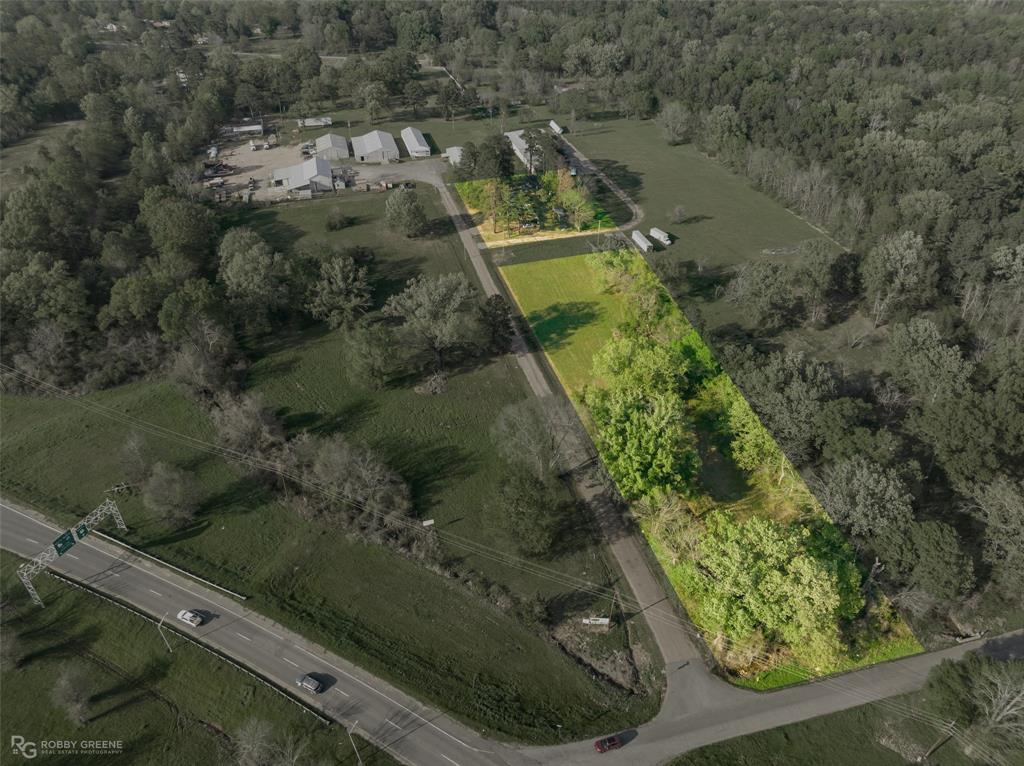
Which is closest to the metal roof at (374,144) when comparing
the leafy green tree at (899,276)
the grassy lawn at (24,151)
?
the grassy lawn at (24,151)

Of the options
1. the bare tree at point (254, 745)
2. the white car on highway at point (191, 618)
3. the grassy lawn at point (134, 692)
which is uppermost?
the bare tree at point (254, 745)

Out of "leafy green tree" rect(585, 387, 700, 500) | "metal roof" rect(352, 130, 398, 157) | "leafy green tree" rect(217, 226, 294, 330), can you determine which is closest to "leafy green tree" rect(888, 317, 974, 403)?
"leafy green tree" rect(585, 387, 700, 500)

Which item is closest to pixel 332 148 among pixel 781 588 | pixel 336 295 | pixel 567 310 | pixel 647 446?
pixel 336 295

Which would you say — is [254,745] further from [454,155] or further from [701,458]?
[454,155]

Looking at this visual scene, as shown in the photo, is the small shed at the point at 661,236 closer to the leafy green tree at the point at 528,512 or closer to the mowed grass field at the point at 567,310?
the mowed grass field at the point at 567,310

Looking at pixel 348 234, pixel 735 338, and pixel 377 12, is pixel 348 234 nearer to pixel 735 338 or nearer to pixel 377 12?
pixel 735 338

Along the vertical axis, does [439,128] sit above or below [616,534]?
above

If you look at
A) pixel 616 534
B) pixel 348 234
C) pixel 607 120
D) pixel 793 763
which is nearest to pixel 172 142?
pixel 348 234
